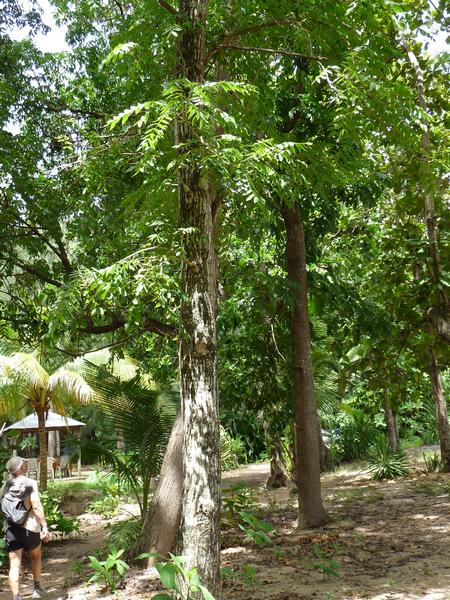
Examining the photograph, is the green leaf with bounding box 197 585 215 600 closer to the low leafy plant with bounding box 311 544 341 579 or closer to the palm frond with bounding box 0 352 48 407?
the low leafy plant with bounding box 311 544 341 579

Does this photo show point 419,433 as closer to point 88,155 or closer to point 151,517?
point 151,517

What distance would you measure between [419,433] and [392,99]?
22716 millimetres

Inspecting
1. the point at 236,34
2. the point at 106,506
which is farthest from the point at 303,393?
the point at 106,506

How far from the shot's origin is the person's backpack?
23.6 feet

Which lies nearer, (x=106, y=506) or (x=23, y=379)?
(x=106, y=506)

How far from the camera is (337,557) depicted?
7676mm

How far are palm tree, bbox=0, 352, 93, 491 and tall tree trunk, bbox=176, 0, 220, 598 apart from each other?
1165 centimetres

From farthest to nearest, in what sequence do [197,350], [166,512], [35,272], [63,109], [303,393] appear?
[63,109] → [35,272] → [303,393] → [166,512] → [197,350]

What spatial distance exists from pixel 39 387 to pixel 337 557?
11.1 meters

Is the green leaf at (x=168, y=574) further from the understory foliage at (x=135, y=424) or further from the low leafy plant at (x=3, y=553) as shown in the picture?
the low leafy plant at (x=3, y=553)

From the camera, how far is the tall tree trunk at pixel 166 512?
8.38m

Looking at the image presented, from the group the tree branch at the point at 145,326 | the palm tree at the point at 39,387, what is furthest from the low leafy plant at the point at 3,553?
the palm tree at the point at 39,387

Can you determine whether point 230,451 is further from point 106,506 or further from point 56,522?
point 56,522

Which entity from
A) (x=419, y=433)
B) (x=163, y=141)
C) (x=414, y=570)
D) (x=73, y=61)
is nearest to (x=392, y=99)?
(x=163, y=141)
